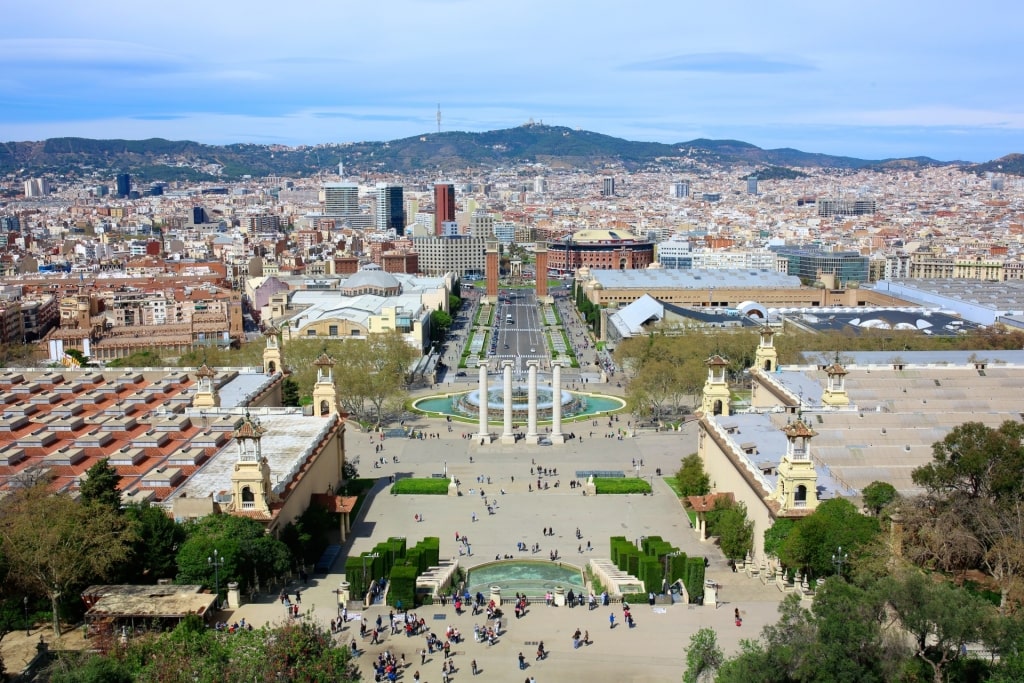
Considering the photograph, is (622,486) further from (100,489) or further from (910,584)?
(910,584)

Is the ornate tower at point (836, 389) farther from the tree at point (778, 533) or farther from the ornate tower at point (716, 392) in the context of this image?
the tree at point (778, 533)

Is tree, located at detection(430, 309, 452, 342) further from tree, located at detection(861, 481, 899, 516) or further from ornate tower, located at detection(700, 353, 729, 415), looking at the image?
tree, located at detection(861, 481, 899, 516)

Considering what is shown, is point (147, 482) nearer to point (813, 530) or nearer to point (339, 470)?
point (339, 470)

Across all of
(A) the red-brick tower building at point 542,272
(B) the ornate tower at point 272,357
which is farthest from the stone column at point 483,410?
(A) the red-brick tower building at point 542,272

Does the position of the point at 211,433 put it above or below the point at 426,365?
above

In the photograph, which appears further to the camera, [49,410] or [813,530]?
[49,410]

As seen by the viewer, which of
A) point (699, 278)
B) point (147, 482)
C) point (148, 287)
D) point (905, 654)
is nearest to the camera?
point (905, 654)

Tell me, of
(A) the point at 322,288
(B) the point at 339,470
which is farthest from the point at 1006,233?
(B) the point at 339,470
